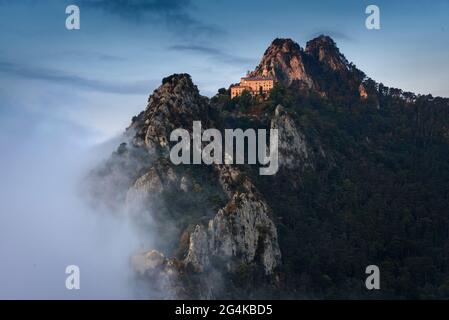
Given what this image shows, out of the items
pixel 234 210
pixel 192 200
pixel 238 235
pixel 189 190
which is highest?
pixel 189 190

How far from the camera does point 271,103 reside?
589ft

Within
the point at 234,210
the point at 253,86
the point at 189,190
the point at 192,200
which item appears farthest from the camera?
the point at 253,86

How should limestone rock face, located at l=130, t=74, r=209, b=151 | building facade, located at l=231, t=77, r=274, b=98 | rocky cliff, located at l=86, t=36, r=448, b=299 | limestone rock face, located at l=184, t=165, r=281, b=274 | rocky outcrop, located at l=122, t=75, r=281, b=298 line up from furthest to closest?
1. building facade, located at l=231, t=77, r=274, b=98
2. limestone rock face, located at l=130, t=74, r=209, b=151
3. limestone rock face, located at l=184, t=165, r=281, b=274
4. rocky cliff, located at l=86, t=36, r=448, b=299
5. rocky outcrop, located at l=122, t=75, r=281, b=298

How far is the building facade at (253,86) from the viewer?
632 feet

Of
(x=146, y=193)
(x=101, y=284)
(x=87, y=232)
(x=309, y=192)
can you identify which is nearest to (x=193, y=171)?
(x=146, y=193)

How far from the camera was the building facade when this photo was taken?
632 feet

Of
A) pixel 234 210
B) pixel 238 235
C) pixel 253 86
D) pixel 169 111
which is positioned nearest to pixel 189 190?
pixel 234 210

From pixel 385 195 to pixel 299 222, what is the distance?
118 ft

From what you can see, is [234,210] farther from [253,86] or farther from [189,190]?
[253,86]

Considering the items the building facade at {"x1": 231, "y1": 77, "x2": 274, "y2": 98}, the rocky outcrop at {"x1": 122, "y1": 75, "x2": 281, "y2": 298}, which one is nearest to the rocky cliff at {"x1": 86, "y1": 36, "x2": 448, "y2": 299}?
the rocky outcrop at {"x1": 122, "y1": 75, "x2": 281, "y2": 298}

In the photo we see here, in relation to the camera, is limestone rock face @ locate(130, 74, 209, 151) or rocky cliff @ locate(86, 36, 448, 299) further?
limestone rock face @ locate(130, 74, 209, 151)

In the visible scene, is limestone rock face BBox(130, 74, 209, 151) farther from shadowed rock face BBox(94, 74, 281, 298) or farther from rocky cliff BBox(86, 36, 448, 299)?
rocky cliff BBox(86, 36, 448, 299)

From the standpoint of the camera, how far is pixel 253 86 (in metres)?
195

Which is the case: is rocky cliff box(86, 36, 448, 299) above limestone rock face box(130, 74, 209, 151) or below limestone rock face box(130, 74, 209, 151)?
below
